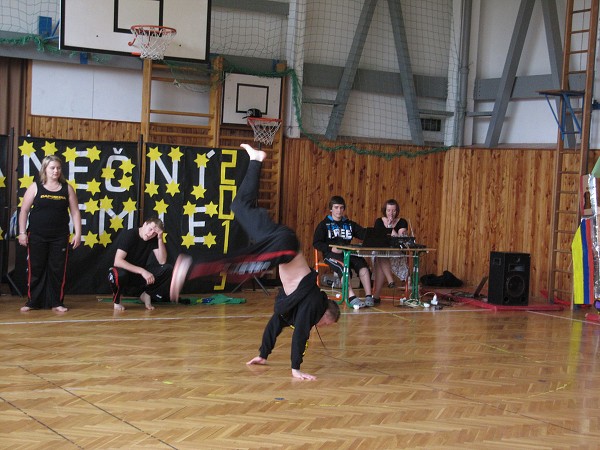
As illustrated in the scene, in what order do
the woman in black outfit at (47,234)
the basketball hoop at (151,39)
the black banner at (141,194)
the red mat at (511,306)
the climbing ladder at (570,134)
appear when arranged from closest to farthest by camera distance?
the woman in black outfit at (47,234) → the basketball hoop at (151,39) → the black banner at (141,194) → the red mat at (511,306) → the climbing ladder at (570,134)

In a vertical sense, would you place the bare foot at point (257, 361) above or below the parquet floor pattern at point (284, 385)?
above

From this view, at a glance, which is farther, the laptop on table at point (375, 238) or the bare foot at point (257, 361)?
the laptop on table at point (375, 238)

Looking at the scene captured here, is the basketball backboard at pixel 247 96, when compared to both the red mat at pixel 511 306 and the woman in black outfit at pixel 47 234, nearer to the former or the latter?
the woman in black outfit at pixel 47 234

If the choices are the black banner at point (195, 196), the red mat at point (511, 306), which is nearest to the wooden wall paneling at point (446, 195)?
the black banner at point (195, 196)

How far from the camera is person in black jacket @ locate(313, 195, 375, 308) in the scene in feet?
31.4

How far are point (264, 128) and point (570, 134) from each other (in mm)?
3980

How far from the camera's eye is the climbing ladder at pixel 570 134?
32.9 feet

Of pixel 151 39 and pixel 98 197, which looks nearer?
pixel 151 39

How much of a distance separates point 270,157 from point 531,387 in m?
6.05

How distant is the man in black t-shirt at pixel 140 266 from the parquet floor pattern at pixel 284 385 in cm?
26

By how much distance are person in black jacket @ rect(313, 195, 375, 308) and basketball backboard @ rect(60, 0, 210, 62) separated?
241cm

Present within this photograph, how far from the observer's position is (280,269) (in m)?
5.79

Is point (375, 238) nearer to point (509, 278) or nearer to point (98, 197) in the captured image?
point (509, 278)

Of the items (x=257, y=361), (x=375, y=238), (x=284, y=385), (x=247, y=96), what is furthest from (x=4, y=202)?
(x=284, y=385)
